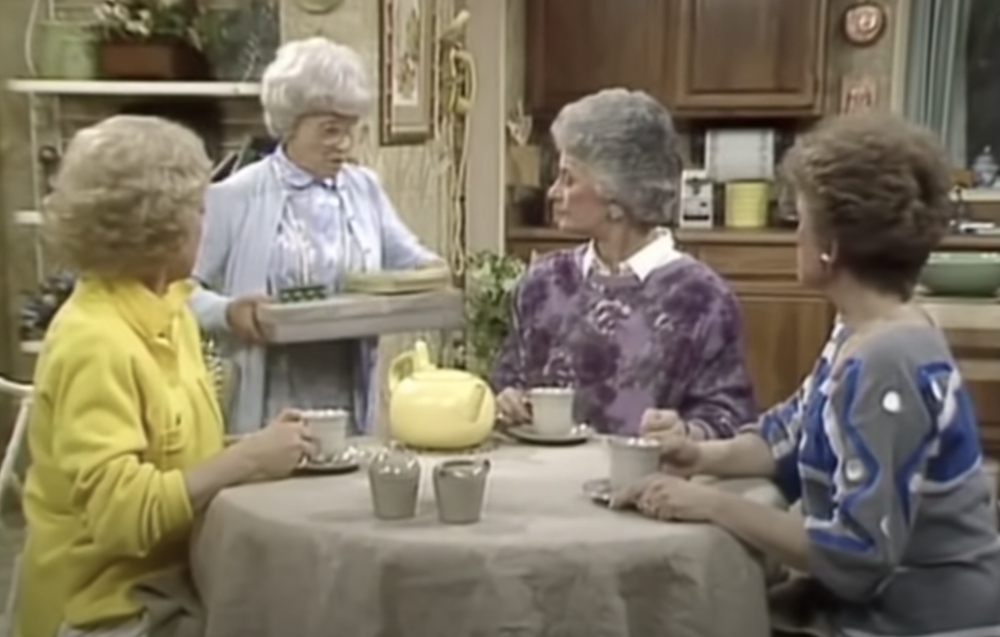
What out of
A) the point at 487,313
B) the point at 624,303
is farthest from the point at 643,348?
the point at 487,313

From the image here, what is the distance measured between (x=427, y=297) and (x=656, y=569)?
1.32 m

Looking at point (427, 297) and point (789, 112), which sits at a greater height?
point (789, 112)

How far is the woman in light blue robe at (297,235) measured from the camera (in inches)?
117

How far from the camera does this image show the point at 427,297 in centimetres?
294

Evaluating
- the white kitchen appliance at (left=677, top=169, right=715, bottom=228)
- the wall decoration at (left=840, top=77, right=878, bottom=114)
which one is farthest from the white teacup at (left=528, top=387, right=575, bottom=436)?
the wall decoration at (left=840, top=77, right=878, bottom=114)

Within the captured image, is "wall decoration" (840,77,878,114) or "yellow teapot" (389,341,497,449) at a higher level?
"wall decoration" (840,77,878,114)

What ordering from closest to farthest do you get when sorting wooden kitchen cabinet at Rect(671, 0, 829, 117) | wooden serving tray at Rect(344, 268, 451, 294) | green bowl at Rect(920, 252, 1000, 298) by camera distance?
1. wooden serving tray at Rect(344, 268, 451, 294)
2. green bowl at Rect(920, 252, 1000, 298)
3. wooden kitchen cabinet at Rect(671, 0, 829, 117)

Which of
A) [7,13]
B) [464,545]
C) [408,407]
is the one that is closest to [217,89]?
[7,13]

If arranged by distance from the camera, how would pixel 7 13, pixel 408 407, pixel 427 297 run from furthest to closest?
pixel 7 13 < pixel 427 297 < pixel 408 407

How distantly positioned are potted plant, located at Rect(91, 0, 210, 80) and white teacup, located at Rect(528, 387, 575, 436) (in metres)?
2.21

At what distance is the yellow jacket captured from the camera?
1852 mm

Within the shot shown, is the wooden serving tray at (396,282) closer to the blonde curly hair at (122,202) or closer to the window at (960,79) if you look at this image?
the blonde curly hair at (122,202)

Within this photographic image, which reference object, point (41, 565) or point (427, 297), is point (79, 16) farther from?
point (41, 565)

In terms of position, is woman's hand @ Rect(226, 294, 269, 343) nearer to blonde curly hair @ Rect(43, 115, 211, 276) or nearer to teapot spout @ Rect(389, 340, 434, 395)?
teapot spout @ Rect(389, 340, 434, 395)
